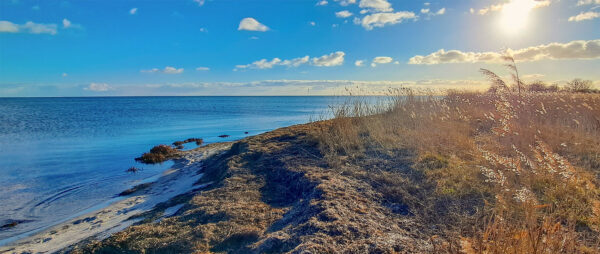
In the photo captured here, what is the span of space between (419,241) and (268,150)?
523cm

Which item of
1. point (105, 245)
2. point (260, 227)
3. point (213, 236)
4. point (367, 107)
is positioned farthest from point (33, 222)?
point (367, 107)

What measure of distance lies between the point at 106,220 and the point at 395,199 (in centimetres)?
528

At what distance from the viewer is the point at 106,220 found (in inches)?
219

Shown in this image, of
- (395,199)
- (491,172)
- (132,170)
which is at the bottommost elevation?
(132,170)

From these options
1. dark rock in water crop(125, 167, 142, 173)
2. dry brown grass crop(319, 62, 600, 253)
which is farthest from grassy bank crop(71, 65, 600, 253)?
dark rock in water crop(125, 167, 142, 173)

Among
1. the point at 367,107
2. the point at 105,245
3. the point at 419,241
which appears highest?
the point at 367,107

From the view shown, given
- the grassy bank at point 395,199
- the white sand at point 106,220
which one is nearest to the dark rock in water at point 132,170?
the white sand at point 106,220

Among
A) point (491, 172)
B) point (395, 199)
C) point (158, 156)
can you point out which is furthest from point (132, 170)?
point (491, 172)

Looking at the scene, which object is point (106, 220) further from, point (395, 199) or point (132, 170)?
point (395, 199)

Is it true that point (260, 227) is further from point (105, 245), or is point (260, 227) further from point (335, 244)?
point (105, 245)

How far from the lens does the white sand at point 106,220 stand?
470cm

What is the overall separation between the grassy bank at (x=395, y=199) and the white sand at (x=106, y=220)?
2.20 ft

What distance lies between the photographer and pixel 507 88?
8.35 meters

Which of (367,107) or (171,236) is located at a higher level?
(367,107)
